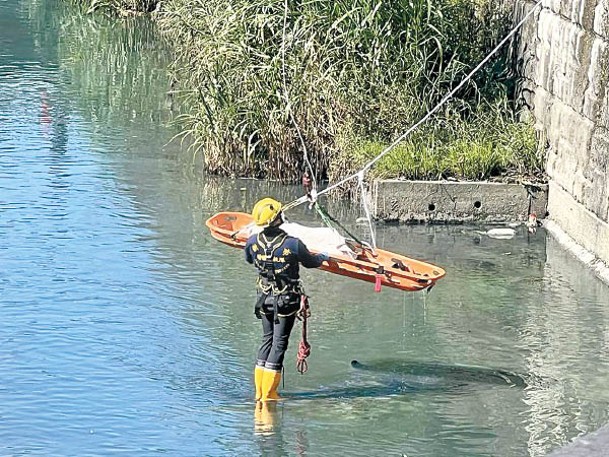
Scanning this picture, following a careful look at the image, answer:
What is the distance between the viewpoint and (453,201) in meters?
14.3

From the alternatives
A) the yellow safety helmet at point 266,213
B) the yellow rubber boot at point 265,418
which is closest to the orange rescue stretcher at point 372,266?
the yellow safety helmet at point 266,213

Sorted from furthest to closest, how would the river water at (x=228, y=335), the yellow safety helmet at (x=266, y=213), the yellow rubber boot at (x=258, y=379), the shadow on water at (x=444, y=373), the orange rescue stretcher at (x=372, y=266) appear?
the orange rescue stretcher at (x=372, y=266) → the shadow on water at (x=444, y=373) → the yellow rubber boot at (x=258, y=379) → the yellow safety helmet at (x=266, y=213) → the river water at (x=228, y=335)

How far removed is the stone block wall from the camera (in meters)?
12.6

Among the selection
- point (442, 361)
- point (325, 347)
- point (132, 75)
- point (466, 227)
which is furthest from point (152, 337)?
point (132, 75)

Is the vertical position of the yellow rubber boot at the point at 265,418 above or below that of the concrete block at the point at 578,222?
below

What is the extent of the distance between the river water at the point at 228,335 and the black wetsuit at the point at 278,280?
1.55ft

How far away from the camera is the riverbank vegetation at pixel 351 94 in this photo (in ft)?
48.3

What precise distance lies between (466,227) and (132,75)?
10577 millimetres

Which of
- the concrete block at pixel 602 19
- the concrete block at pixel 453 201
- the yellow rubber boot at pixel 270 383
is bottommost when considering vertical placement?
the yellow rubber boot at pixel 270 383

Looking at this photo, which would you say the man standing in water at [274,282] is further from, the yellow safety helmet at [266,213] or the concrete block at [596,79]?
the concrete block at [596,79]

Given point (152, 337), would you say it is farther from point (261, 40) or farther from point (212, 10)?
point (212, 10)

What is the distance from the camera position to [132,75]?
23344 millimetres

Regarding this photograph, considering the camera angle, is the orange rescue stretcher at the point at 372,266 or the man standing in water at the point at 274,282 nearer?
the man standing in water at the point at 274,282

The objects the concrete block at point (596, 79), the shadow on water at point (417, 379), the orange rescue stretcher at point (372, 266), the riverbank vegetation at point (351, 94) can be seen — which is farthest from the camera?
the riverbank vegetation at point (351, 94)
